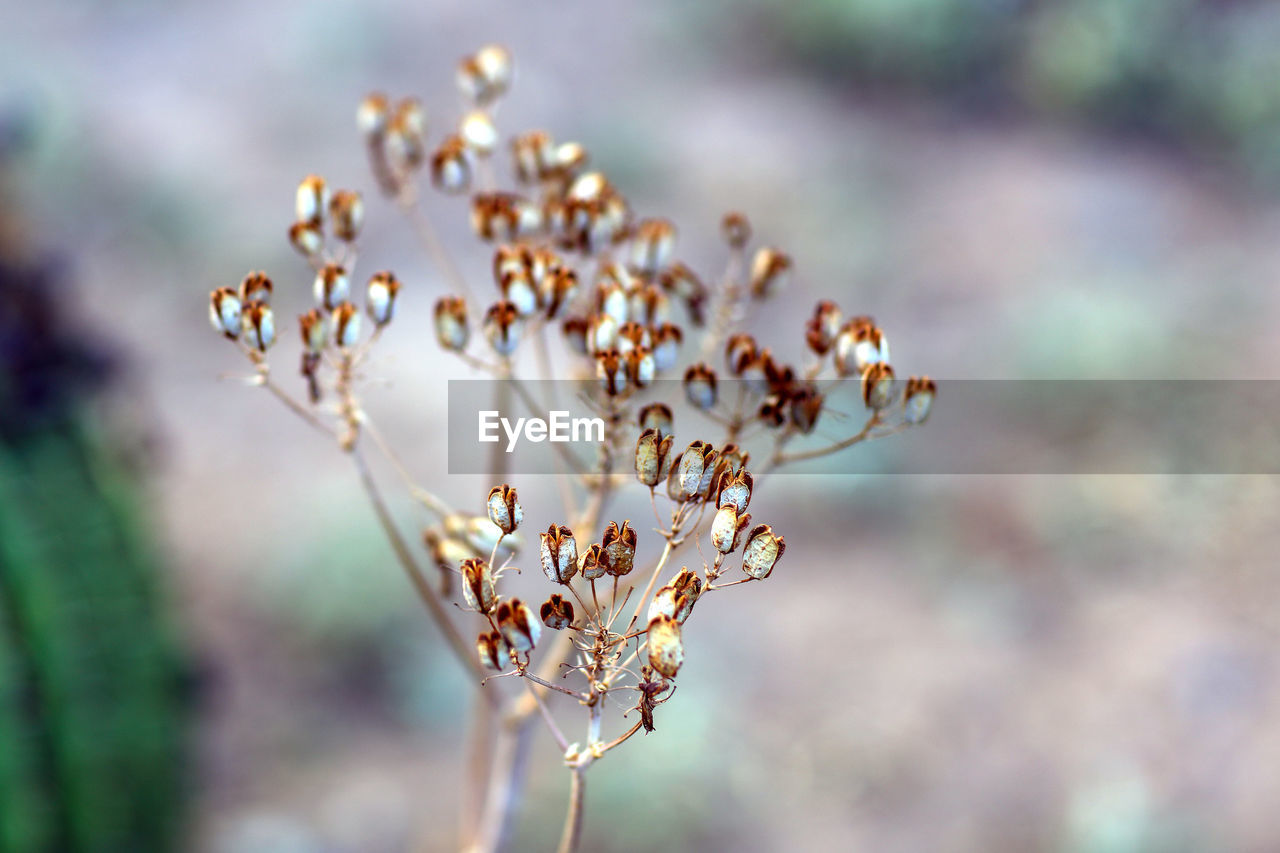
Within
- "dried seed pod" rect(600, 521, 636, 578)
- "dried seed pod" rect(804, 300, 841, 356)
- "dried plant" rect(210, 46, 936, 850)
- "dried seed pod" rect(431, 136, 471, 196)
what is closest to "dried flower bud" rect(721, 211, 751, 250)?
"dried plant" rect(210, 46, 936, 850)

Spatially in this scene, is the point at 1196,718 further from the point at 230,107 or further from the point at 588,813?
the point at 230,107

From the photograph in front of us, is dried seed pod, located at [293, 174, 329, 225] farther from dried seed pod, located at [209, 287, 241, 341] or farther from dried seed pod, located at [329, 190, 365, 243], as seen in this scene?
dried seed pod, located at [209, 287, 241, 341]

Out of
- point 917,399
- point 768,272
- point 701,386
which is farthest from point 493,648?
point 768,272

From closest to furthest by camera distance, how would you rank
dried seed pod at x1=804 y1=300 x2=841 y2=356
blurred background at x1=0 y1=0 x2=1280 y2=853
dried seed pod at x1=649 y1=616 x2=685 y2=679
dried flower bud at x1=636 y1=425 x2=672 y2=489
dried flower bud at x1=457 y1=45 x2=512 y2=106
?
dried seed pod at x1=649 y1=616 x2=685 y2=679 < dried flower bud at x1=636 y1=425 x2=672 y2=489 < dried seed pod at x1=804 y1=300 x2=841 y2=356 < dried flower bud at x1=457 y1=45 x2=512 y2=106 < blurred background at x1=0 y1=0 x2=1280 y2=853

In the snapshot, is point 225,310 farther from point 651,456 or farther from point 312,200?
point 651,456

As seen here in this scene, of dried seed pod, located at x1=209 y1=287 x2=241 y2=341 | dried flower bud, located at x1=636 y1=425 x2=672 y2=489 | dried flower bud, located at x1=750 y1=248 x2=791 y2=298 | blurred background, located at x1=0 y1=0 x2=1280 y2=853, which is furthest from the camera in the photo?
blurred background, located at x1=0 y1=0 x2=1280 y2=853

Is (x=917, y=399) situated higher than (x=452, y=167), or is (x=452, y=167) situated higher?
(x=452, y=167)

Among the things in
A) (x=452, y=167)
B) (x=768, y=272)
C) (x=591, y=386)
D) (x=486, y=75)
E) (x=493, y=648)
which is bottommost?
(x=493, y=648)
